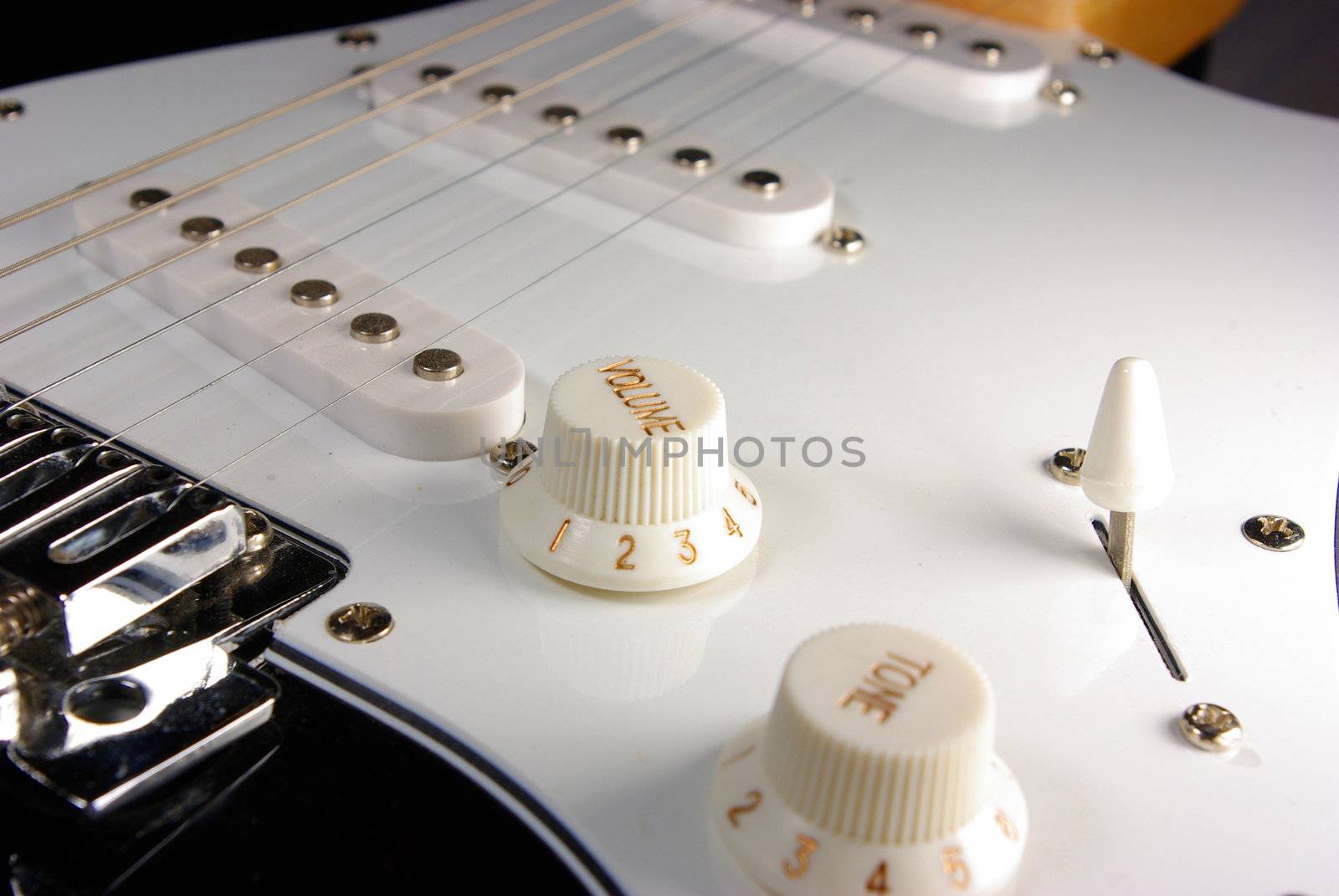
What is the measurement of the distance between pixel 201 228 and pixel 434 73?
1.30 ft

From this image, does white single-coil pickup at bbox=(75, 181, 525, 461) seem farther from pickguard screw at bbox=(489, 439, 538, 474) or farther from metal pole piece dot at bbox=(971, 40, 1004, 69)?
metal pole piece dot at bbox=(971, 40, 1004, 69)

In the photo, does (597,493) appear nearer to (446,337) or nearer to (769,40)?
(446,337)

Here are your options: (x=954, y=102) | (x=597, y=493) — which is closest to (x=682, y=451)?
(x=597, y=493)

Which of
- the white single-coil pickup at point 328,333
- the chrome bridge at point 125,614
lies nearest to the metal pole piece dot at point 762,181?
the white single-coil pickup at point 328,333

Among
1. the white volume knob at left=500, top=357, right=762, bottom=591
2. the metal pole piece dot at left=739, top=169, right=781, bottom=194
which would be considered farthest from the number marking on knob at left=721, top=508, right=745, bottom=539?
the metal pole piece dot at left=739, top=169, right=781, bottom=194

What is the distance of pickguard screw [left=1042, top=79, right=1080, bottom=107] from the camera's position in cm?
159

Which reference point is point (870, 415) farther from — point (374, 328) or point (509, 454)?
point (374, 328)

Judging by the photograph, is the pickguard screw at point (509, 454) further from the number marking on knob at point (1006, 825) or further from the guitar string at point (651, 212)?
the number marking on knob at point (1006, 825)

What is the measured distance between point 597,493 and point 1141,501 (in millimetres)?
Answer: 330

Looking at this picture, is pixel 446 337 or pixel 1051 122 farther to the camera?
pixel 1051 122

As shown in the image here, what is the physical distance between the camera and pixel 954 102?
61.9 inches

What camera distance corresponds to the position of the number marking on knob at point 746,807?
0.70m

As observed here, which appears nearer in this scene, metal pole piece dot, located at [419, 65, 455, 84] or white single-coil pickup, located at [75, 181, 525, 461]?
white single-coil pickup, located at [75, 181, 525, 461]

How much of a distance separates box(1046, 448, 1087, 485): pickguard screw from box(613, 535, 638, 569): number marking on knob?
323mm
